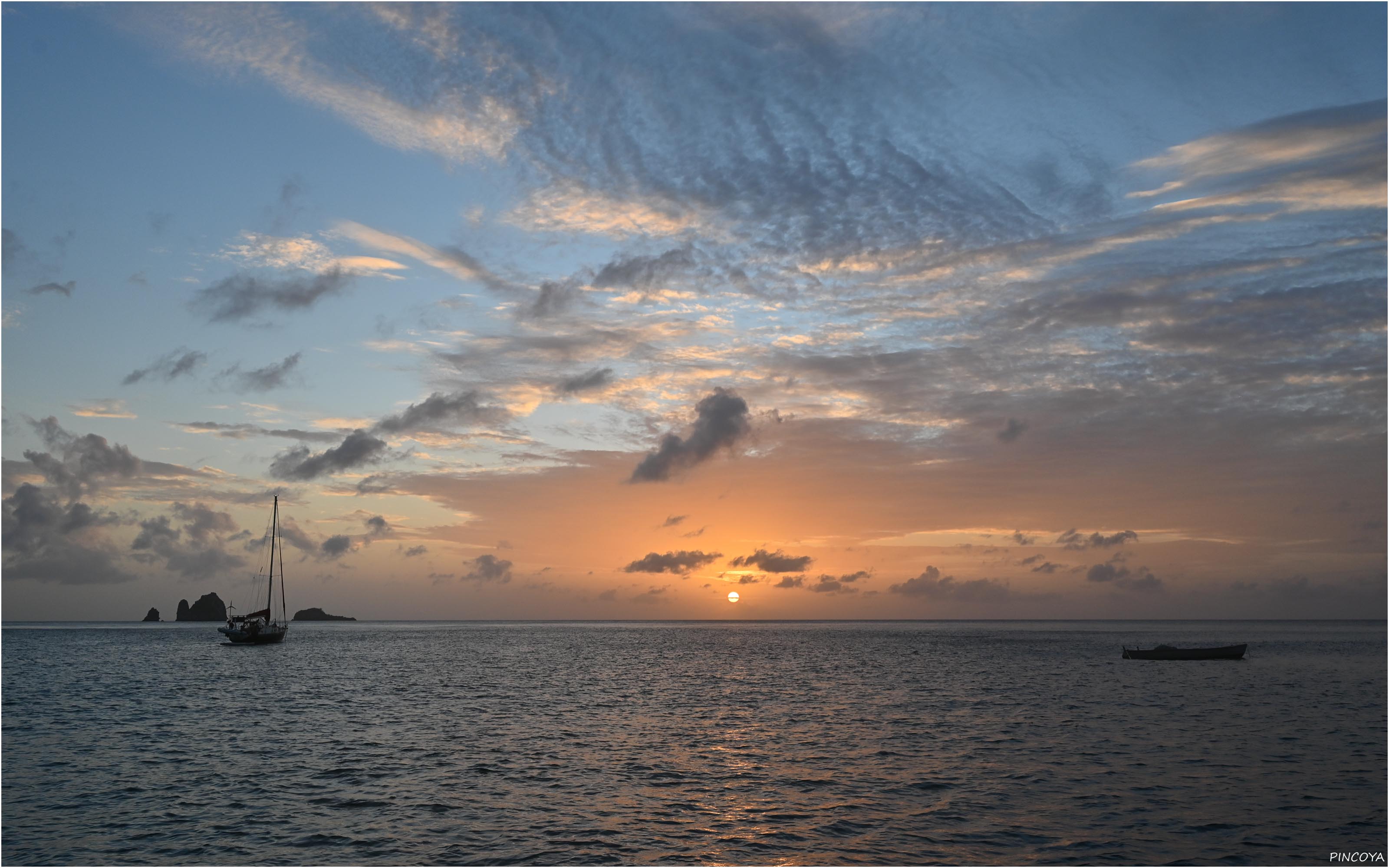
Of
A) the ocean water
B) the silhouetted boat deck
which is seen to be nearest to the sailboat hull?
the ocean water

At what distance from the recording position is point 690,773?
40438mm

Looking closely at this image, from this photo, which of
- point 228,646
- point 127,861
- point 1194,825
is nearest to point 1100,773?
point 1194,825

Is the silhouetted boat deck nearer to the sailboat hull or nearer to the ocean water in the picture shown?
the ocean water

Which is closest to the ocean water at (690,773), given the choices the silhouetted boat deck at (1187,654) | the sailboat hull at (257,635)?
the silhouetted boat deck at (1187,654)

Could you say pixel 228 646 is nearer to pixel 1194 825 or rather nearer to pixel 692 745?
pixel 692 745

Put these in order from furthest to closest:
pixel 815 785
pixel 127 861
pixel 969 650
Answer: pixel 969 650 → pixel 815 785 → pixel 127 861

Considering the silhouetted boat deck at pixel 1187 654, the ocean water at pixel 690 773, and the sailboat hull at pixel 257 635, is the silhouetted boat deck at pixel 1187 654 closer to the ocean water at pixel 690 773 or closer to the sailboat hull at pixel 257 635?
→ the ocean water at pixel 690 773

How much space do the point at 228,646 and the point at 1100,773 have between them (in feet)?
540

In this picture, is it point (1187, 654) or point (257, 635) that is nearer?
point (1187, 654)

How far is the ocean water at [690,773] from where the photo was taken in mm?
29219

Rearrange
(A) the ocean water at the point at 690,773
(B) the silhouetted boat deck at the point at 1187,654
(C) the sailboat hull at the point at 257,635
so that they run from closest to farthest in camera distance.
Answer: (A) the ocean water at the point at 690,773 < (B) the silhouetted boat deck at the point at 1187,654 < (C) the sailboat hull at the point at 257,635

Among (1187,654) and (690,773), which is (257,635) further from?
(1187,654)

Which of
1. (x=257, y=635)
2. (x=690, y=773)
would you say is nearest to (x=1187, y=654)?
Answer: (x=690, y=773)

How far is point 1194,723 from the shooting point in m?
56.0
